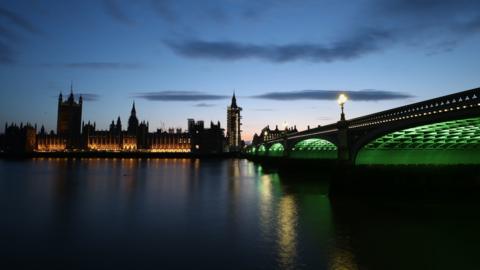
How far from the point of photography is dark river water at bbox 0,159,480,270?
15.2 m

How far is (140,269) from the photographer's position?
14.4 metres

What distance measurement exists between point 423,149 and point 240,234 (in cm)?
2459

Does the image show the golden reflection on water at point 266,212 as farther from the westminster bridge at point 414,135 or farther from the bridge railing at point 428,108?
the bridge railing at point 428,108

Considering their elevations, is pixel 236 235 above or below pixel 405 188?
below

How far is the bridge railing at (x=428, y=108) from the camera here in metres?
20.8

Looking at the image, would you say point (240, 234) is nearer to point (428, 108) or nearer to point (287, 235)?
point (287, 235)

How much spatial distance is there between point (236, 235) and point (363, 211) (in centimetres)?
940

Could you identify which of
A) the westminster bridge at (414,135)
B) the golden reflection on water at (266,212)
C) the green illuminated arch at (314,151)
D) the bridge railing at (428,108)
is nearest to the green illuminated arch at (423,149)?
the westminster bridge at (414,135)

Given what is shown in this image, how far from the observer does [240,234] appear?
20453 millimetres

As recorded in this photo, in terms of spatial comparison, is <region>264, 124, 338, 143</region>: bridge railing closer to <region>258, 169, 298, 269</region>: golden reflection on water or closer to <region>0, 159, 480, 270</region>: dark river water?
<region>258, 169, 298, 269</region>: golden reflection on water

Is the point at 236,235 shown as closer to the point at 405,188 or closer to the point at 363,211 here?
the point at 363,211

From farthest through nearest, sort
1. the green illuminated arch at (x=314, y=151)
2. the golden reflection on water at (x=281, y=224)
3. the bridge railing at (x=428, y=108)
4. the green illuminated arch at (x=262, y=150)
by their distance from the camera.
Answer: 1. the green illuminated arch at (x=262, y=150)
2. the green illuminated arch at (x=314, y=151)
3. the bridge railing at (x=428, y=108)
4. the golden reflection on water at (x=281, y=224)

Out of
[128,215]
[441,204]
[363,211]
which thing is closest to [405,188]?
[441,204]

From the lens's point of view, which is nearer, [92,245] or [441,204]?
[92,245]
